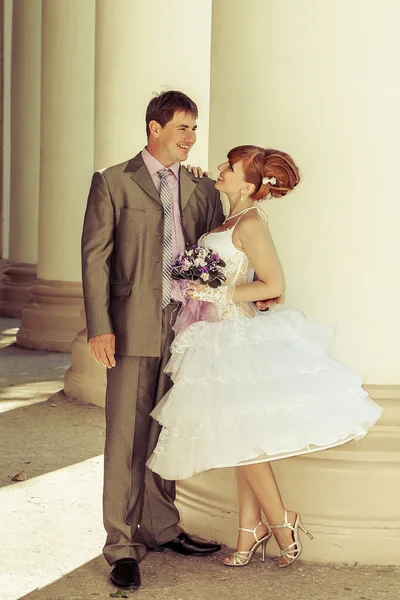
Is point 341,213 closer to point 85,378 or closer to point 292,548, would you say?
point 292,548

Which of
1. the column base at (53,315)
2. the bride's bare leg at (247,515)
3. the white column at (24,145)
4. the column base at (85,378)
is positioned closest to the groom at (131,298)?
the bride's bare leg at (247,515)

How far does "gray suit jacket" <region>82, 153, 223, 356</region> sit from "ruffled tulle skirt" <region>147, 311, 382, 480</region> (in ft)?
0.78

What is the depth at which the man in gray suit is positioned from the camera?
5801 millimetres

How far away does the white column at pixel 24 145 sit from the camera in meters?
17.5

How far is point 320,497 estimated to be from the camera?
6.10 m

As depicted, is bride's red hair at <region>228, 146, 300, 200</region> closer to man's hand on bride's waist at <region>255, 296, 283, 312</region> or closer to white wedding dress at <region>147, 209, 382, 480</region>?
white wedding dress at <region>147, 209, 382, 480</region>

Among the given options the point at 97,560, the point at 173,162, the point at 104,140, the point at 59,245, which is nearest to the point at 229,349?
the point at 173,162

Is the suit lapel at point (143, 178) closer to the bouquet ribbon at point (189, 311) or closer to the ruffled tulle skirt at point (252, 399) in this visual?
the bouquet ribbon at point (189, 311)

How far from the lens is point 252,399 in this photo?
5.68 meters

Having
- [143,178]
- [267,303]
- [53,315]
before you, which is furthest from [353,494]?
[53,315]

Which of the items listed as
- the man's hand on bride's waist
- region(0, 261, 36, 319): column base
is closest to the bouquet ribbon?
the man's hand on bride's waist

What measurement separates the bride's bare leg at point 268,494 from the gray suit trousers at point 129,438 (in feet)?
1.95

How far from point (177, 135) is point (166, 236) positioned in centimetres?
56

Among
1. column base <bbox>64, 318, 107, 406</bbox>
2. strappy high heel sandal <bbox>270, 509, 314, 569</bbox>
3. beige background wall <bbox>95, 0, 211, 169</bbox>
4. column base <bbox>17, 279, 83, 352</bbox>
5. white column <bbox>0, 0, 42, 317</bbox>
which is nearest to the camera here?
strappy high heel sandal <bbox>270, 509, 314, 569</bbox>
